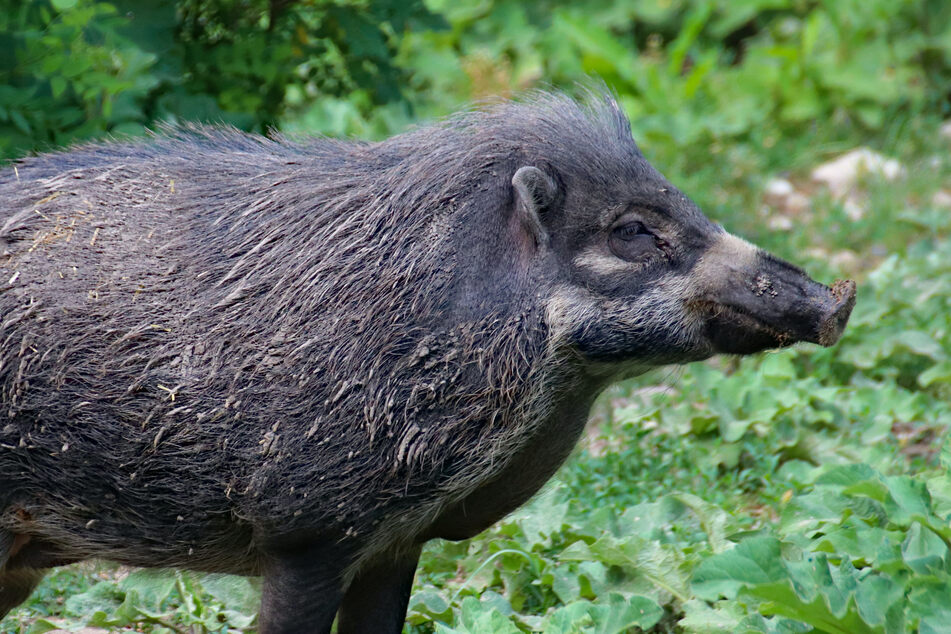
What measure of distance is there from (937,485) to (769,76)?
552 centimetres

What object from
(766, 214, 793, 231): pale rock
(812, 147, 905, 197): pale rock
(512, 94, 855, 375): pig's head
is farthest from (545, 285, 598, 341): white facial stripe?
(812, 147, 905, 197): pale rock

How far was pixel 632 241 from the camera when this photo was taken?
3494 mm

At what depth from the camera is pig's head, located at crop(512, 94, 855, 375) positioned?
135 inches

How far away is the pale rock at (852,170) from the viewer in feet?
27.0

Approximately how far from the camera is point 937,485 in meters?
3.84

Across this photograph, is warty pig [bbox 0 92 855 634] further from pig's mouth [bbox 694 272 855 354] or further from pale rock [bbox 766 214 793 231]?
pale rock [bbox 766 214 793 231]

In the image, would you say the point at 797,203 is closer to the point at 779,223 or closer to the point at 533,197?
the point at 779,223

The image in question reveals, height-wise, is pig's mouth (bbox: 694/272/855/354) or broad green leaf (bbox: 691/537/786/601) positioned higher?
pig's mouth (bbox: 694/272/855/354)

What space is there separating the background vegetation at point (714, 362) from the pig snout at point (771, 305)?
1.51 feet

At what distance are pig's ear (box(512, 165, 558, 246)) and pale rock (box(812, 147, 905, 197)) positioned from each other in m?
5.15

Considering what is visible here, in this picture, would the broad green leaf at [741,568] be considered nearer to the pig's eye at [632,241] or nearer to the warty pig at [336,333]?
the warty pig at [336,333]

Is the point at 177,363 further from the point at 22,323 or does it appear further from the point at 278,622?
the point at 278,622

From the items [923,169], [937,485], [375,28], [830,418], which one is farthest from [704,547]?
[923,169]

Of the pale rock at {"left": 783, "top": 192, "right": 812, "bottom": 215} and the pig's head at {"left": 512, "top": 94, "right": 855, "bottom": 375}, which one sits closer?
the pig's head at {"left": 512, "top": 94, "right": 855, "bottom": 375}
